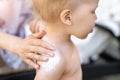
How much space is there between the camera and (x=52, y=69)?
0.73m

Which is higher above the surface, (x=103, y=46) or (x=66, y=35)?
(x=103, y=46)

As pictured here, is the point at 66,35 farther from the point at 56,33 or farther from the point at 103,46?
the point at 103,46

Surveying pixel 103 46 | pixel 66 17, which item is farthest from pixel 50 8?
pixel 103 46

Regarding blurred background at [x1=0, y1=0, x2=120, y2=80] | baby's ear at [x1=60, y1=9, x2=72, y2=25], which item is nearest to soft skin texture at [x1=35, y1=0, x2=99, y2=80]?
baby's ear at [x1=60, y1=9, x2=72, y2=25]

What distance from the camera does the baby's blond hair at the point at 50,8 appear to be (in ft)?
2.39

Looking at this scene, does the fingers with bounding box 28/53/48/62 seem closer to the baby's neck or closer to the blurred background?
the baby's neck

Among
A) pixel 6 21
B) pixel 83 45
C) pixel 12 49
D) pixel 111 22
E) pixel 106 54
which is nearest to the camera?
pixel 12 49

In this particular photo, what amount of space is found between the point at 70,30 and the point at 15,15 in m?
0.50

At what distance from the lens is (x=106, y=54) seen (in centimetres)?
194

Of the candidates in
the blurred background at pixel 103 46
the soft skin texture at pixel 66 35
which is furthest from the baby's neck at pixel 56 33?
the blurred background at pixel 103 46

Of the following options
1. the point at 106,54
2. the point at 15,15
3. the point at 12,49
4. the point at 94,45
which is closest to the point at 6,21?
the point at 15,15

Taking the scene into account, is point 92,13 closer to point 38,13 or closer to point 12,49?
point 38,13

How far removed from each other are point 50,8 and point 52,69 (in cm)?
15

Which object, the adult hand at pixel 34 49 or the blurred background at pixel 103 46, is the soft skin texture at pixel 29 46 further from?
the blurred background at pixel 103 46
